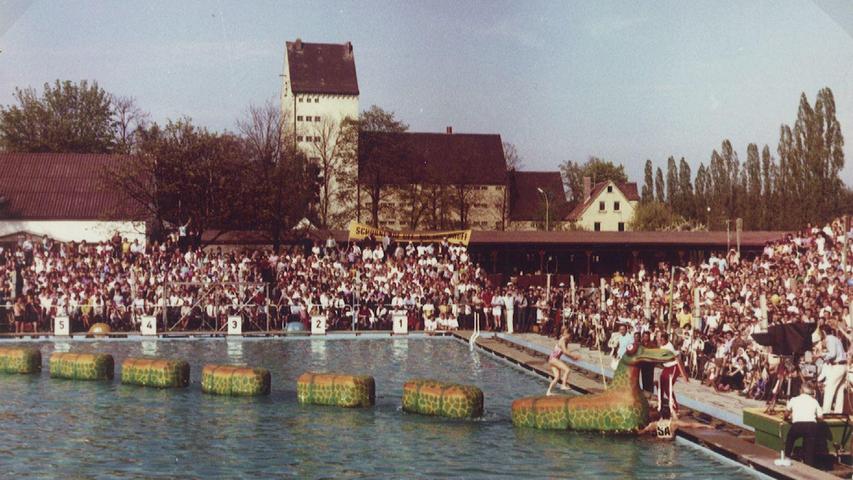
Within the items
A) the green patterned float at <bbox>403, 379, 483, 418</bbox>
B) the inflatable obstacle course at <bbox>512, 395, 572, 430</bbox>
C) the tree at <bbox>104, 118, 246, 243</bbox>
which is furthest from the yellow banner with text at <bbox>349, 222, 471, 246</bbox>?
the inflatable obstacle course at <bbox>512, 395, 572, 430</bbox>

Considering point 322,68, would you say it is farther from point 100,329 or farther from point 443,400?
point 443,400

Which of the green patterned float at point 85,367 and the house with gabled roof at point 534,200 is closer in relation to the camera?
the green patterned float at point 85,367

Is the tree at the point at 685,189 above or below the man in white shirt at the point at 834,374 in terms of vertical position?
above

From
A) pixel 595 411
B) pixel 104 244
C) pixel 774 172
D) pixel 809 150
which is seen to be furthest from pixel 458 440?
pixel 774 172

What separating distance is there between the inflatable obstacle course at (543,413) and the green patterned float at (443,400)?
124 centimetres

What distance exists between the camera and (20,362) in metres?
31.2

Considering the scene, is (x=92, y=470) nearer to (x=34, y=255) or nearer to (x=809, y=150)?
(x=34, y=255)

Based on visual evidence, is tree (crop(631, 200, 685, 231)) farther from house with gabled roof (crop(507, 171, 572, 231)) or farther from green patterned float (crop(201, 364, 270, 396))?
green patterned float (crop(201, 364, 270, 396))

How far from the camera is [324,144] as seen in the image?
98.6 m

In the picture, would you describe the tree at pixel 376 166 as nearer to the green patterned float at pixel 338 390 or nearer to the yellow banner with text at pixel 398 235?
the yellow banner with text at pixel 398 235

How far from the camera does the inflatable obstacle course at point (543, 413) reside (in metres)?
21.3

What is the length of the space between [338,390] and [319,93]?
286 feet

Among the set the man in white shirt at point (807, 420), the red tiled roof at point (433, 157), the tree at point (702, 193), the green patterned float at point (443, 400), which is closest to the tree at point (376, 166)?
the red tiled roof at point (433, 157)

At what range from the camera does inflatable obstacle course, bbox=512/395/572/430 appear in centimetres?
2128
